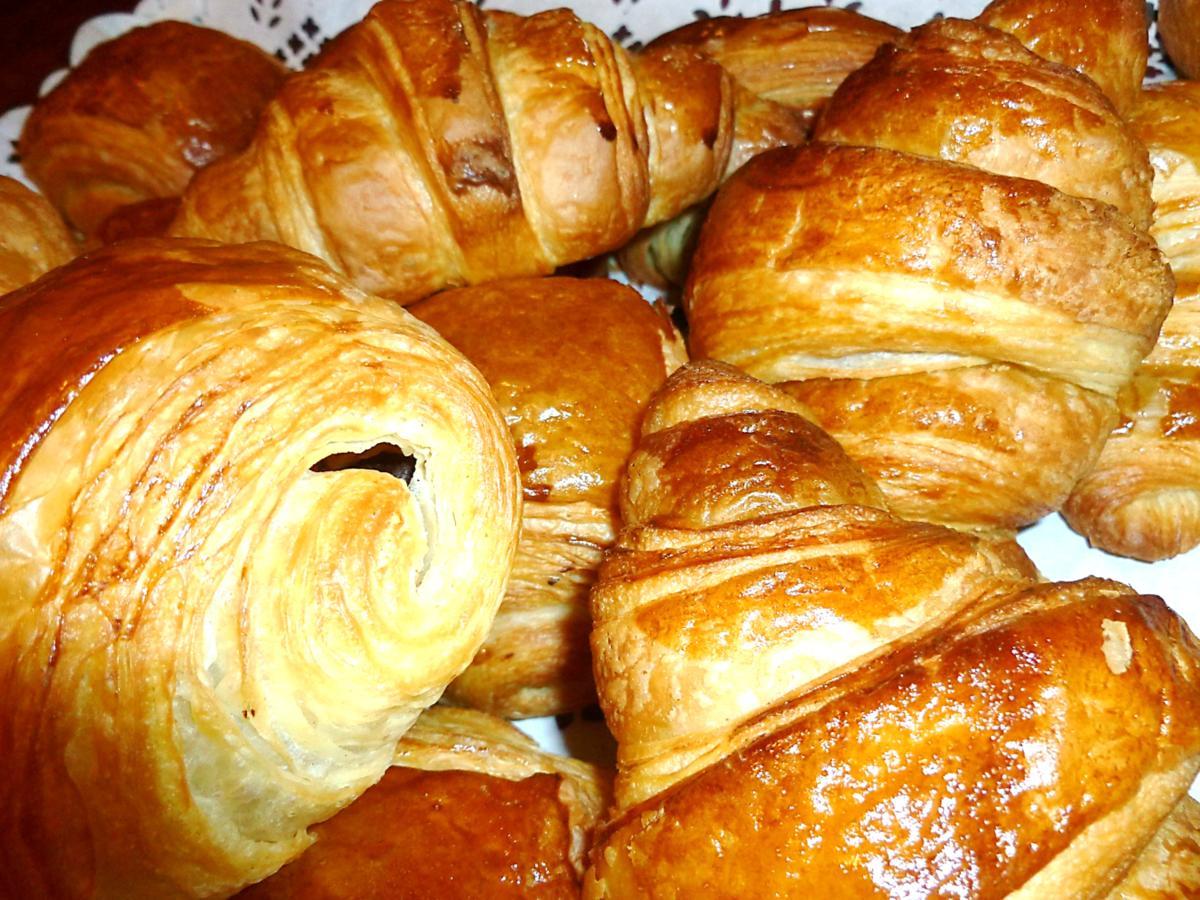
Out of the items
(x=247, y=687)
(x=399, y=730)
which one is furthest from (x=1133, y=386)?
(x=247, y=687)

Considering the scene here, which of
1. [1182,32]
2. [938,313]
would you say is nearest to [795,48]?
[1182,32]

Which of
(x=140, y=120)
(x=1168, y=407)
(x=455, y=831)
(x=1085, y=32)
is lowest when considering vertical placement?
(x=455, y=831)

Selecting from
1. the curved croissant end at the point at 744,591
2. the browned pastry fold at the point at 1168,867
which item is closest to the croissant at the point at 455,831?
the curved croissant end at the point at 744,591

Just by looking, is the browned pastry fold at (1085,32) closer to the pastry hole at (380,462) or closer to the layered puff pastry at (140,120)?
the pastry hole at (380,462)

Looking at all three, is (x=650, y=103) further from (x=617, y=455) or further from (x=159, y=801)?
(x=159, y=801)

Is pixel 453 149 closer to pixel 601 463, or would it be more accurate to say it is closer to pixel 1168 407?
pixel 601 463

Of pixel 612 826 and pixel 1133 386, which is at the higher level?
pixel 1133 386

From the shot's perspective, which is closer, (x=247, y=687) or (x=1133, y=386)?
(x=247, y=687)

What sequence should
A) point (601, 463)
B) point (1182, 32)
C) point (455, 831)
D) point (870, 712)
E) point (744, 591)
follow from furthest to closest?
point (1182, 32)
point (601, 463)
point (455, 831)
point (744, 591)
point (870, 712)
